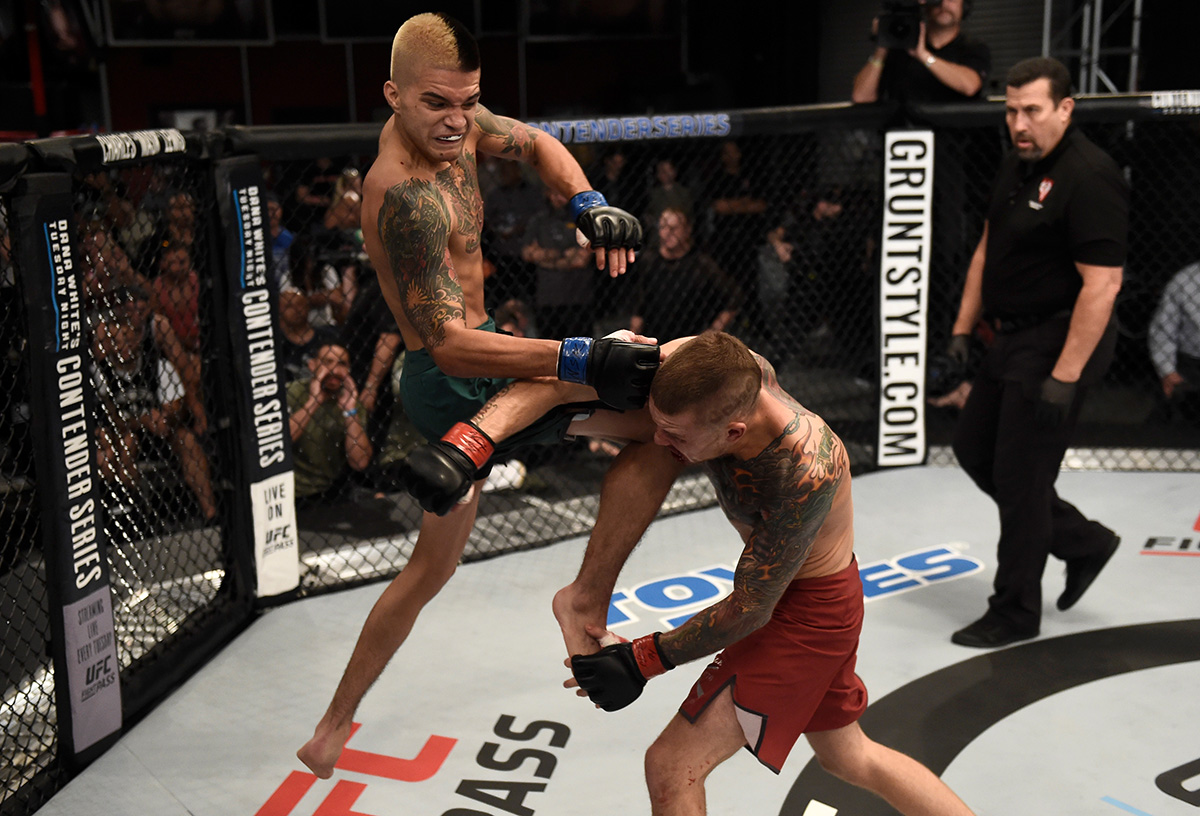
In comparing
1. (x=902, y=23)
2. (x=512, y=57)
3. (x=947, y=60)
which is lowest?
(x=947, y=60)

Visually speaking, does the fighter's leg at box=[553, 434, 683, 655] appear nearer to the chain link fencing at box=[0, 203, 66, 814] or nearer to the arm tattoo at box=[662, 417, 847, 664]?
the arm tattoo at box=[662, 417, 847, 664]

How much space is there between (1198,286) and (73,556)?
16.3ft

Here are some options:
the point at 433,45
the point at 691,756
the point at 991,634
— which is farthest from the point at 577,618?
the point at 991,634

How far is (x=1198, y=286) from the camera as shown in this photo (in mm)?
5195

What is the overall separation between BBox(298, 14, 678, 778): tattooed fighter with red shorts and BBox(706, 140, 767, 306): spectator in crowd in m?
3.46

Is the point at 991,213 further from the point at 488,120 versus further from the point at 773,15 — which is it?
the point at 773,15

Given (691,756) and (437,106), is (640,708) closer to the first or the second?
(691,756)

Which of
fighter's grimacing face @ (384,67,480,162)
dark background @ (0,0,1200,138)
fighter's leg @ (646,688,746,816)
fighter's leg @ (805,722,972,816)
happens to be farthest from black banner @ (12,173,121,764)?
dark background @ (0,0,1200,138)

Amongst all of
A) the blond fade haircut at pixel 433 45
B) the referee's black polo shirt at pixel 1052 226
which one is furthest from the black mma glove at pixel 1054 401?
the blond fade haircut at pixel 433 45

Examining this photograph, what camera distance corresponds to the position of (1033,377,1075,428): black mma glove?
3109mm

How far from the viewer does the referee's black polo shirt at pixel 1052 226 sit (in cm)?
303

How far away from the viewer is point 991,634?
329cm

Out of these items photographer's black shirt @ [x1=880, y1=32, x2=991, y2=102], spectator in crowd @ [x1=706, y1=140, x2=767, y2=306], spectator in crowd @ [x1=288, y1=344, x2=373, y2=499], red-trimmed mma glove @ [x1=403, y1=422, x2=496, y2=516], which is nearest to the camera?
red-trimmed mma glove @ [x1=403, y1=422, x2=496, y2=516]

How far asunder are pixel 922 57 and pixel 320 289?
2751 mm
